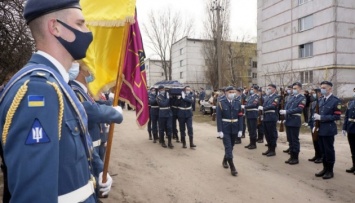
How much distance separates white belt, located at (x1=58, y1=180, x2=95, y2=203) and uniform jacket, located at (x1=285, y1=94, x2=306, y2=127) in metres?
7.26

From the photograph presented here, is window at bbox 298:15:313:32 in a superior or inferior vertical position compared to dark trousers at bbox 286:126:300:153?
superior

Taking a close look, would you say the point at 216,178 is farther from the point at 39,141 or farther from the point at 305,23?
the point at 305,23

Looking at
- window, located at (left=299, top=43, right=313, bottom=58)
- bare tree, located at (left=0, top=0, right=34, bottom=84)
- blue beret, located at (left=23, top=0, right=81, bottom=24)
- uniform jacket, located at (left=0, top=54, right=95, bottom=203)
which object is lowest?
uniform jacket, located at (left=0, top=54, right=95, bottom=203)

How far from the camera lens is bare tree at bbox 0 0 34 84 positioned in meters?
7.16

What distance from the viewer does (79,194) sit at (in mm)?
1544

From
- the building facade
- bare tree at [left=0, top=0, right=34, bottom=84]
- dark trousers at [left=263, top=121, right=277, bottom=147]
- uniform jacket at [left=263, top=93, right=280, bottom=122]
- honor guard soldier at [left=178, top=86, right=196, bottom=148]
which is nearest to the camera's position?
bare tree at [left=0, top=0, right=34, bottom=84]

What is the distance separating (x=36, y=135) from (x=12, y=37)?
7.38 meters

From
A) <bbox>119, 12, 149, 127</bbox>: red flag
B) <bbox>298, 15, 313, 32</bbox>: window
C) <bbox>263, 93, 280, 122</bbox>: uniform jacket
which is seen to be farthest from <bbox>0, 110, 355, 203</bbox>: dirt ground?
<bbox>298, 15, 313, 32</bbox>: window

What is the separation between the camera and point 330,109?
6.82 metres

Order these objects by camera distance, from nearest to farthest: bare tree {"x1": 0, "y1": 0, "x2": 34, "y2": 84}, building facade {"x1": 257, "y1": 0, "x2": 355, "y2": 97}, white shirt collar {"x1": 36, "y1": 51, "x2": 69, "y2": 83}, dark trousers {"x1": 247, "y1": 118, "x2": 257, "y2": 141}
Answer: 1. white shirt collar {"x1": 36, "y1": 51, "x2": 69, "y2": 83}
2. bare tree {"x1": 0, "y1": 0, "x2": 34, "y2": 84}
3. dark trousers {"x1": 247, "y1": 118, "x2": 257, "y2": 141}
4. building facade {"x1": 257, "y1": 0, "x2": 355, "y2": 97}

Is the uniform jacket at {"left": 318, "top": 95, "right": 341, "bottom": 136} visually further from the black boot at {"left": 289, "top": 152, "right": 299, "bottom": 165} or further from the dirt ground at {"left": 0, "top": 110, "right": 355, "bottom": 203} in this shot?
the black boot at {"left": 289, "top": 152, "right": 299, "bottom": 165}

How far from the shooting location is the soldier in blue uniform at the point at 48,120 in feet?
4.00

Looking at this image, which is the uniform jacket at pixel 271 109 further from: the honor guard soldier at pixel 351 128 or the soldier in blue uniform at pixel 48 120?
the soldier in blue uniform at pixel 48 120

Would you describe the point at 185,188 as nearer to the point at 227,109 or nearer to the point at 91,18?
the point at 227,109
